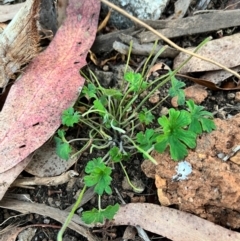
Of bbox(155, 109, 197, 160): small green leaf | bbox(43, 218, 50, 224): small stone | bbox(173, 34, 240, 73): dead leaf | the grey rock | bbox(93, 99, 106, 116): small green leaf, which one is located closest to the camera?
bbox(155, 109, 197, 160): small green leaf

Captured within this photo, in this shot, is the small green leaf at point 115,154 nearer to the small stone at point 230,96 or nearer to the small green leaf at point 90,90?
the small green leaf at point 90,90

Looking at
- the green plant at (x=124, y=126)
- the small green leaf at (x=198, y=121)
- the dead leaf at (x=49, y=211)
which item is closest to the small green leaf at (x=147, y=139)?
the green plant at (x=124, y=126)

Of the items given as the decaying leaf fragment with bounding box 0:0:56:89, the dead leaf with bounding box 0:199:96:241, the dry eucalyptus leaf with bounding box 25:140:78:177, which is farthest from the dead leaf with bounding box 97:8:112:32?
the dead leaf with bounding box 0:199:96:241

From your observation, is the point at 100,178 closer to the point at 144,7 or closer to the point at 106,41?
the point at 106,41

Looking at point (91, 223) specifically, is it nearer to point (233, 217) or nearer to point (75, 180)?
point (75, 180)

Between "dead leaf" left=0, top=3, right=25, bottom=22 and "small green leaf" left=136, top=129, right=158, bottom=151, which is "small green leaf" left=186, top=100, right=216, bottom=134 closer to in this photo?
"small green leaf" left=136, top=129, right=158, bottom=151
